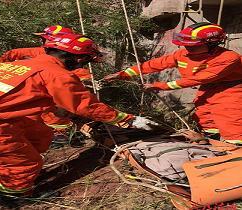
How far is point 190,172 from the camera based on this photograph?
3.34 m

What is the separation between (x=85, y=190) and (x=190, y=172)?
36.9 inches

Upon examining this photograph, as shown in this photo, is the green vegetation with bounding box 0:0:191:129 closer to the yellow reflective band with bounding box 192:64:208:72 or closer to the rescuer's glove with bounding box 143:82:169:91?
the rescuer's glove with bounding box 143:82:169:91

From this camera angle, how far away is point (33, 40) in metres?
5.73

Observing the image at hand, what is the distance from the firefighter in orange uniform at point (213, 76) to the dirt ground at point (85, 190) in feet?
3.45

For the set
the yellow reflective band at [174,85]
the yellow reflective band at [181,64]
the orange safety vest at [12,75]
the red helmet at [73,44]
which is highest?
the red helmet at [73,44]

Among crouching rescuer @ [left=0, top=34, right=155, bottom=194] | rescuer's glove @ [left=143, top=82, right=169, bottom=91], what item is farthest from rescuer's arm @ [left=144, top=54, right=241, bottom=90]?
crouching rescuer @ [left=0, top=34, right=155, bottom=194]

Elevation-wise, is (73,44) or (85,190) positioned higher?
(73,44)

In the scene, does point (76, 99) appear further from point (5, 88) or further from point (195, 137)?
point (195, 137)

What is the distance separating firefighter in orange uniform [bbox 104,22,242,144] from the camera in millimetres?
4348

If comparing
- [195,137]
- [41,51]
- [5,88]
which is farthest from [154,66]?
[5,88]

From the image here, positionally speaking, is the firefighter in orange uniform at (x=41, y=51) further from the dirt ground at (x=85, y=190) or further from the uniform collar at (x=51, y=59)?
the dirt ground at (x=85, y=190)

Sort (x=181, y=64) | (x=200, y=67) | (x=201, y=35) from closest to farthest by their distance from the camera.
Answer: (x=201, y=35), (x=200, y=67), (x=181, y=64)

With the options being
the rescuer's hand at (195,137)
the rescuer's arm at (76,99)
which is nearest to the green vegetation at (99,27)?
the rescuer's hand at (195,137)

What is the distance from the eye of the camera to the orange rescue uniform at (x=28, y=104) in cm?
334
